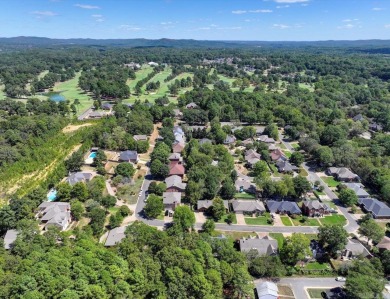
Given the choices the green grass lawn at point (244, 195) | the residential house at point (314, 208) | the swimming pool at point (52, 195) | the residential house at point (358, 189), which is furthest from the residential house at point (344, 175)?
the swimming pool at point (52, 195)

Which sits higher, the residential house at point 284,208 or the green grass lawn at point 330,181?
the residential house at point 284,208

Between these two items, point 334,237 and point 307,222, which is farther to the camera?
point 307,222

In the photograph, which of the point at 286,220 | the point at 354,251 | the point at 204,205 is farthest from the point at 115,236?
the point at 354,251

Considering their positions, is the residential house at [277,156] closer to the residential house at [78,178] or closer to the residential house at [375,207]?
the residential house at [375,207]

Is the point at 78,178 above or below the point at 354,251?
above

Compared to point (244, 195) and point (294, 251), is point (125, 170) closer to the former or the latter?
point (244, 195)

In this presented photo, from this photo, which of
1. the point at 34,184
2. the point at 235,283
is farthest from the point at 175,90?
the point at 235,283

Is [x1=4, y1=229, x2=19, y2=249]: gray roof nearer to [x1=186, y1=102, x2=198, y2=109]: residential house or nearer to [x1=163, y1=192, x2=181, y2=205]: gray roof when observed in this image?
[x1=163, y1=192, x2=181, y2=205]: gray roof
